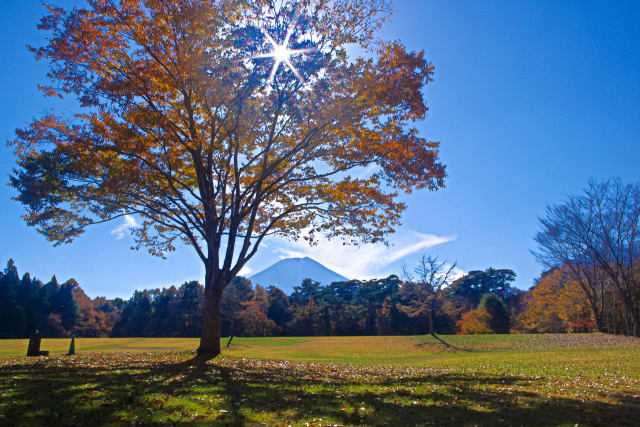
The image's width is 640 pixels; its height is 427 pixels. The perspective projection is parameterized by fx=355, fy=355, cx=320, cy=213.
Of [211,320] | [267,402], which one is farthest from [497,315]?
[267,402]

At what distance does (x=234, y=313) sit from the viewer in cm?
6012

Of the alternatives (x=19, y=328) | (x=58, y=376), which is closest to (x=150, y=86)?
(x=58, y=376)

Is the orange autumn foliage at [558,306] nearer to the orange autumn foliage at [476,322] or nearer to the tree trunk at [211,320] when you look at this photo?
the orange autumn foliage at [476,322]

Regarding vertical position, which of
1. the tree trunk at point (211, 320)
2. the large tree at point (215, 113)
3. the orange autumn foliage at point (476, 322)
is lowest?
the orange autumn foliage at point (476, 322)

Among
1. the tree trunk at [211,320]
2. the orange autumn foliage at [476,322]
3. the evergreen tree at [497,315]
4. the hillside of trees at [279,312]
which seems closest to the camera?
the tree trunk at [211,320]

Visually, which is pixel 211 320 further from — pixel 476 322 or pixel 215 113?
pixel 476 322

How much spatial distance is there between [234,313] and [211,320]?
47546 millimetres

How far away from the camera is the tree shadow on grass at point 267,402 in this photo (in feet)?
18.8

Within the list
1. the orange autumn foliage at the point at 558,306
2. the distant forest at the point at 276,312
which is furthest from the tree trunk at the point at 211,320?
the orange autumn foliage at the point at 558,306

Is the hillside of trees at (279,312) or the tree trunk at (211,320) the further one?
→ the hillside of trees at (279,312)

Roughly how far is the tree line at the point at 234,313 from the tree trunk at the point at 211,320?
44.1m

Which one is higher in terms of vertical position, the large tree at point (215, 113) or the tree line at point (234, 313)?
the large tree at point (215, 113)

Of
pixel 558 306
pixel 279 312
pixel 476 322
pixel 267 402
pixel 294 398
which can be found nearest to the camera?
pixel 267 402

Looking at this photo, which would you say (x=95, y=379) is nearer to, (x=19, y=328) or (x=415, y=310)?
(x=415, y=310)
